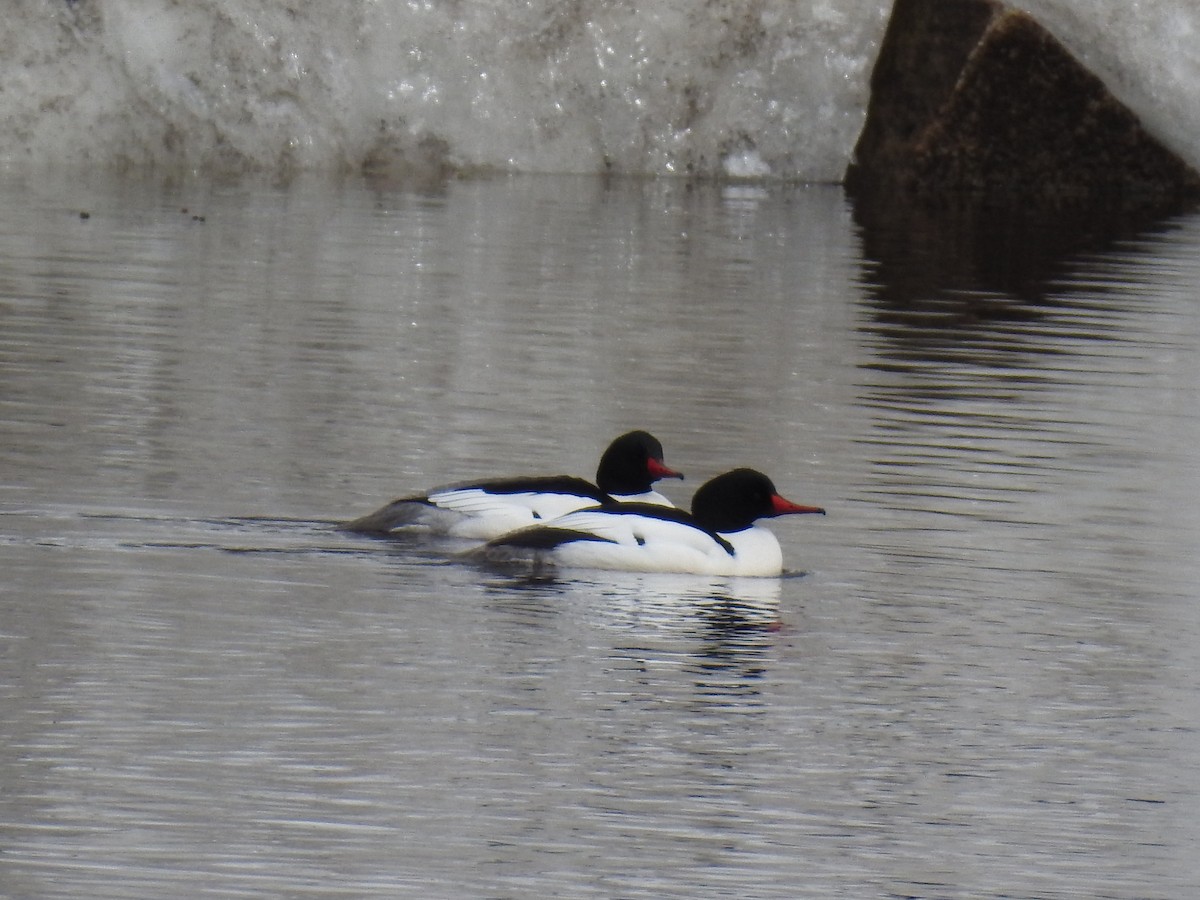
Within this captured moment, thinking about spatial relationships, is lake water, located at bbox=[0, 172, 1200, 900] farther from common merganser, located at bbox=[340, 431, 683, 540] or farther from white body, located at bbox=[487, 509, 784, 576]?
common merganser, located at bbox=[340, 431, 683, 540]

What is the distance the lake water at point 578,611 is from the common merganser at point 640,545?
4.0 inches

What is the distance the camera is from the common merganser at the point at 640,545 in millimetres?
8227

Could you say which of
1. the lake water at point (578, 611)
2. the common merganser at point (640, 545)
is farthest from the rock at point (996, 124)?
the common merganser at point (640, 545)

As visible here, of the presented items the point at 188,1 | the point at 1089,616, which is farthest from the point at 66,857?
the point at 188,1

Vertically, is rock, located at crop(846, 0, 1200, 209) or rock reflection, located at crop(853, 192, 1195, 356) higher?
rock, located at crop(846, 0, 1200, 209)

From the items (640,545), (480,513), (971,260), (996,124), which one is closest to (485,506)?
(480,513)

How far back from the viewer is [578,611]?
25.0 ft

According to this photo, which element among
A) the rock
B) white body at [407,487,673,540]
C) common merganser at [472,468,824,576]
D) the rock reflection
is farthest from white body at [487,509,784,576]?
the rock

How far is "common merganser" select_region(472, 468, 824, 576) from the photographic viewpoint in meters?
8.23

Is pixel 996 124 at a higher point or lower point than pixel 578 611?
higher

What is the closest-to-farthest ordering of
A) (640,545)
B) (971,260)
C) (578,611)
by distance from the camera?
1. (578,611)
2. (640,545)
3. (971,260)

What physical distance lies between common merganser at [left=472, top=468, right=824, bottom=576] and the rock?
53.6 feet

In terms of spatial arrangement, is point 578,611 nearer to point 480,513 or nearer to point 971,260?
point 480,513

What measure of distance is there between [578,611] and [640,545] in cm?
67
